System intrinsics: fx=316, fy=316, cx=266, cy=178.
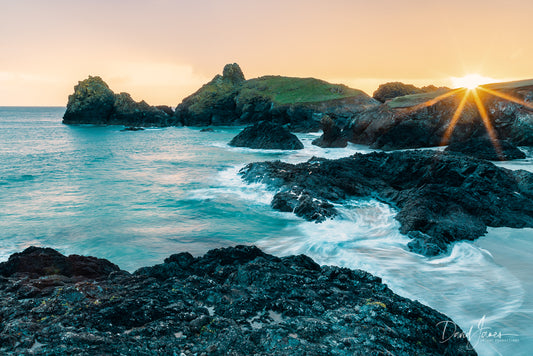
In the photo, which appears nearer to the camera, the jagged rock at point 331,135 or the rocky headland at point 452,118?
the rocky headland at point 452,118

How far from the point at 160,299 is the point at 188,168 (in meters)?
22.5

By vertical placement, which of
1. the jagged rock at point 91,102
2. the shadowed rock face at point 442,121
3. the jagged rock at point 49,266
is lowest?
the jagged rock at point 49,266

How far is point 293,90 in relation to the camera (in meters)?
90.7

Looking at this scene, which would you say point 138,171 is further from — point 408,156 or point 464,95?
point 464,95

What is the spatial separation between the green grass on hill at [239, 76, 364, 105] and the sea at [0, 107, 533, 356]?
62.3m

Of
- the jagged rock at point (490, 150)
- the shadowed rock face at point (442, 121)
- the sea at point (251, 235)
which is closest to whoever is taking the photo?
the sea at point (251, 235)

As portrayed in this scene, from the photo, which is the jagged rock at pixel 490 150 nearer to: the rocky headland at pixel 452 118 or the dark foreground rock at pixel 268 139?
the rocky headland at pixel 452 118

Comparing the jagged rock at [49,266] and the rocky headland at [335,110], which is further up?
the rocky headland at [335,110]

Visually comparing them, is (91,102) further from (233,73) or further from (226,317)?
(226,317)

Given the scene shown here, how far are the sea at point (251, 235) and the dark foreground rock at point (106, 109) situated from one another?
69553mm

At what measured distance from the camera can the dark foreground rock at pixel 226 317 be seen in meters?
4.04

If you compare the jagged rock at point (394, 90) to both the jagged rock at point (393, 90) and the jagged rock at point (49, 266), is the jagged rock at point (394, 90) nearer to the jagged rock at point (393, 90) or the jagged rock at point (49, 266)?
the jagged rock at point (393, 90)

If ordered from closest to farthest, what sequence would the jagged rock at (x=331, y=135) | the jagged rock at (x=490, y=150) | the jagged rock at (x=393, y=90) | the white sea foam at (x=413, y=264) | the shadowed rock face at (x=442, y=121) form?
the white sea foam at (x=413, y=264)
the jagged rock at (x=490, y=150)
the shadowed rock face at (x=442, y=121)
the jagged rock at (x=331, y=135)
the jagged rock at (x=393, y=90)

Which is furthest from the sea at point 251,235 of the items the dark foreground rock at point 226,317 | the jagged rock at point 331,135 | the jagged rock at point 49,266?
the jagged rock at point 331,135
